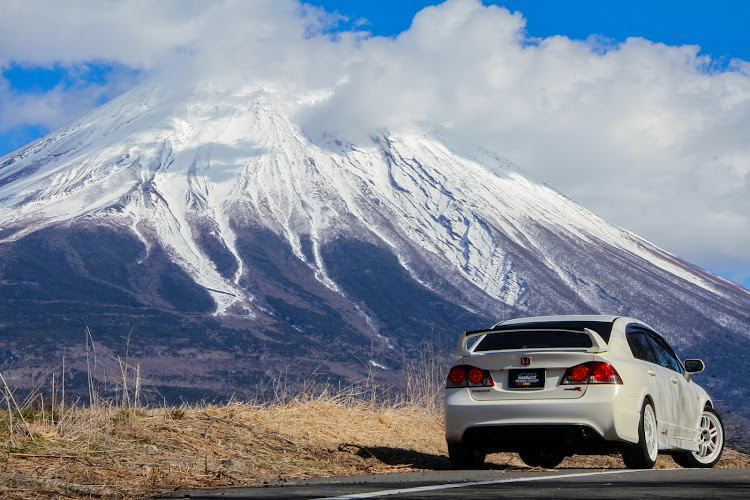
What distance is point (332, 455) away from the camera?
10.5 meters

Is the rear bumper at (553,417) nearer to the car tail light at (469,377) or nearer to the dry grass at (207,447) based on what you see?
the car tail light at (469,377)

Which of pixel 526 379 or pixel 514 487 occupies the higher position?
pixel 526 379

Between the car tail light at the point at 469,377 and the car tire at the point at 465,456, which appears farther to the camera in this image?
the car tire at the point at 465,456

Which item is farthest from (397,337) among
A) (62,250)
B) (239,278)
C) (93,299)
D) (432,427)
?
(432,427)

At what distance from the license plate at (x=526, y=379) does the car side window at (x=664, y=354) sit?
186cm

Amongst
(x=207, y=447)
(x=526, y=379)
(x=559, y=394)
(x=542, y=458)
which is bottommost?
(x=542, y=458)

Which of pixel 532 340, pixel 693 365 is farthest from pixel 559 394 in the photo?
pixel 693 365

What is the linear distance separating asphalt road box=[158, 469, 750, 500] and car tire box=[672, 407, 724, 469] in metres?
2.04

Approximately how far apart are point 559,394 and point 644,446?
95cm

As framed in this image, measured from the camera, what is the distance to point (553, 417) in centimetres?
953

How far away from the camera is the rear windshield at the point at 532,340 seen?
32.7ft

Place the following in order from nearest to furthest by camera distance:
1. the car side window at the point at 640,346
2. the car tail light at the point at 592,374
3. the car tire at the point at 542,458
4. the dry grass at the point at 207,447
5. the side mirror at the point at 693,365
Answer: the dry grass at the point at 207,447
the car tail light at the point at 592,374
the car side window at the point at 640,346
the car tire at the point at 542,458
the side mirror at the point at 693,365

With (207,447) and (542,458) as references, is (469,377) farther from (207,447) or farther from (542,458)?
(207,447)

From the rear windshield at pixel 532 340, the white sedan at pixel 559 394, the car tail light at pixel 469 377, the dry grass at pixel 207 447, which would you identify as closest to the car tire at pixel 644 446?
the white sedan at pixel 559 394
